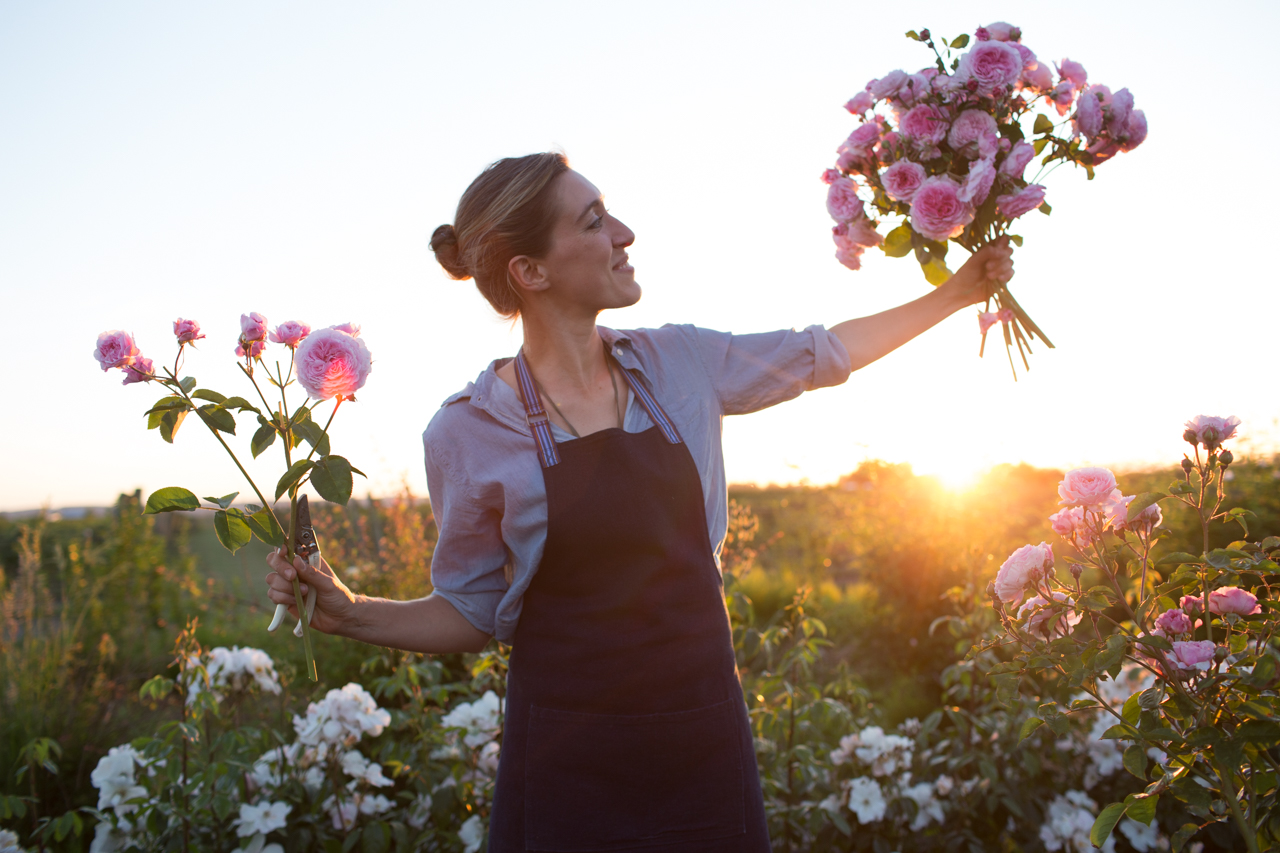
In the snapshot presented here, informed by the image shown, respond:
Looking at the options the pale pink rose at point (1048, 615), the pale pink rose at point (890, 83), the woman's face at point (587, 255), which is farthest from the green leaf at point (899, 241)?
the pale pink rose at point (1048, 615)

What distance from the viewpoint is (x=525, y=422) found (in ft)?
6.29

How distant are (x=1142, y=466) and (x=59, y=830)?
735 centimetres

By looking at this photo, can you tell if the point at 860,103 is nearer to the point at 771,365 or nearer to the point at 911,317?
the point at 911,317

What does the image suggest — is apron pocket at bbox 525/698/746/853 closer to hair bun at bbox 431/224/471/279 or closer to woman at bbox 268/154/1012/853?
woman at bbox 268/154/1012/853

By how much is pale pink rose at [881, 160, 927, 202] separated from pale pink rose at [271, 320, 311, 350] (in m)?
1.23

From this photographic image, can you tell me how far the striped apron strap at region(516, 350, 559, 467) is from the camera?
6.14 feet

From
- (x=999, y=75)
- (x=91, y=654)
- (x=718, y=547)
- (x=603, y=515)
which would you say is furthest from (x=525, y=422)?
(x=91, y=654)

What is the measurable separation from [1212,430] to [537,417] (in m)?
1.32

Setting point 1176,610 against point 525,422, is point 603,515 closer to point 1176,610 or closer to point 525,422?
point 525,422

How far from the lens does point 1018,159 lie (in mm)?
1685

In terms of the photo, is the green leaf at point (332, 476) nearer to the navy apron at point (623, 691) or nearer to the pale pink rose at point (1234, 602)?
the navy apron at point (623, 691)

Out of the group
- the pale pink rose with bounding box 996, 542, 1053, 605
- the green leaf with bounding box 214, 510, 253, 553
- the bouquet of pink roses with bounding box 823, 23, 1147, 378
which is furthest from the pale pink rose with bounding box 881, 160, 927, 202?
the green leaf with bounding box 214, 510, 253, 553

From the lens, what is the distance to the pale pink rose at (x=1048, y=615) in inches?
50.6

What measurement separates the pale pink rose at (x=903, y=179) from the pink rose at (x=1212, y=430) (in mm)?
721
